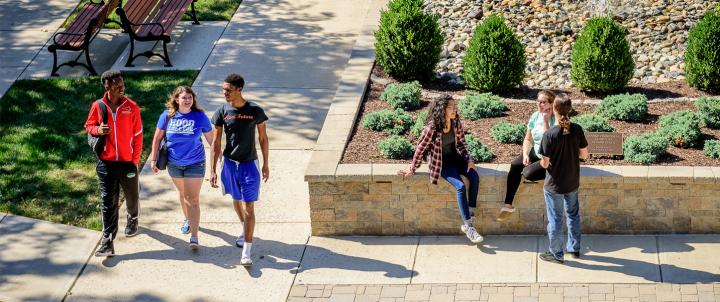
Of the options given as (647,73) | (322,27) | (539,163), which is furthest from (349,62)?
(539,163)

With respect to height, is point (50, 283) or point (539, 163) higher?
point (539, 163)

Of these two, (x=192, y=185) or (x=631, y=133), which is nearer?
(x=192, y=185)

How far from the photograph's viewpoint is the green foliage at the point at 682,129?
10.7 meters

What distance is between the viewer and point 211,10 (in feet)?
54.4

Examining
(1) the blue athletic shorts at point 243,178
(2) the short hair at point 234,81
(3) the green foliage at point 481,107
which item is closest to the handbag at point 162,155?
(1) the blue athletic shorts at point 243,178

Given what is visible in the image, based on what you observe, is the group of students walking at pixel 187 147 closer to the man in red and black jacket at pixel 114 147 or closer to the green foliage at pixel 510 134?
the man in red and black jacket at pixel 114 147

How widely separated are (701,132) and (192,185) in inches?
191

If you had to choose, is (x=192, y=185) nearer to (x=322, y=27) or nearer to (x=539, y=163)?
(x=539, y=163)

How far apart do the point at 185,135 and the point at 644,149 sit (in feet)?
13.2

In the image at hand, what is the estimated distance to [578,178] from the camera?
30.9ft

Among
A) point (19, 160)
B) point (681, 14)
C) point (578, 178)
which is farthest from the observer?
point (681, 14)

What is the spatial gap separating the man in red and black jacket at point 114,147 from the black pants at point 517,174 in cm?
319

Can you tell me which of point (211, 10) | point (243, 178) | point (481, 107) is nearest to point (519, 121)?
point (481, 107)

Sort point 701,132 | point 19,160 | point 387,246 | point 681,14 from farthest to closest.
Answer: point 681,14 → point 19,160 → point 701,132 → point 387,246
